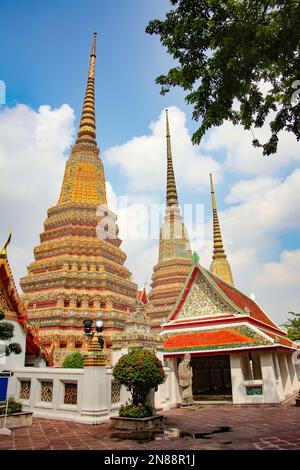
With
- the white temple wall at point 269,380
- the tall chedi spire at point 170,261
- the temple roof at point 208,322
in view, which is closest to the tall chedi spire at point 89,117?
the tall chedi spire at point 170,261

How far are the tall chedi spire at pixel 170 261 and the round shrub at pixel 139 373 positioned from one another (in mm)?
23818

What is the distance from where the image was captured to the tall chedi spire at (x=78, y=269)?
2480 cm

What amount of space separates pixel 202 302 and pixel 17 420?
11.4 m

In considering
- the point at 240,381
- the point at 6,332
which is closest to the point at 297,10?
the point at 6,332

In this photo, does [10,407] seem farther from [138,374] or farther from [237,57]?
[237,57]

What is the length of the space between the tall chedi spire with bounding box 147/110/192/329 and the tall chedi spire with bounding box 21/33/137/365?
568 centimetres

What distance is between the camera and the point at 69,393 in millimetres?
10359

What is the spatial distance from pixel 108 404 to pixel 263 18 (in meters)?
10.3

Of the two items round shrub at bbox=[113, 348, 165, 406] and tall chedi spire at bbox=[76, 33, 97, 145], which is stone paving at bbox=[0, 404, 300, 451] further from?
tall chedi spire at bbox=[76, 33, 97, 145]

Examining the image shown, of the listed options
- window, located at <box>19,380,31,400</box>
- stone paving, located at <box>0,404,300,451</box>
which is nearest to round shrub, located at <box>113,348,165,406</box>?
stone paving, located at <box>0,404,300,451</box>

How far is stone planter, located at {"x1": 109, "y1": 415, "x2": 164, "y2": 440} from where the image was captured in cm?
747

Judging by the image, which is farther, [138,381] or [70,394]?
[70,394]

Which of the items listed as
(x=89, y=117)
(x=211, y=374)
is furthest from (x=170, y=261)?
(x=211, y=374)
